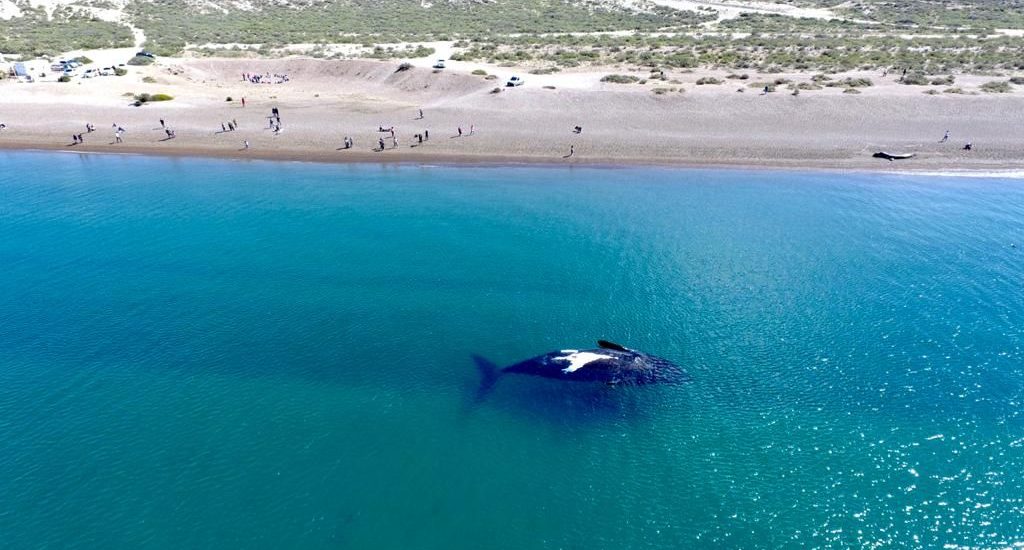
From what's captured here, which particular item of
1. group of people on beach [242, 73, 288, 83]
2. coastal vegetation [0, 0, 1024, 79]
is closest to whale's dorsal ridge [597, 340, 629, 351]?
coastal vegetation [0, 0, 1024, 79]

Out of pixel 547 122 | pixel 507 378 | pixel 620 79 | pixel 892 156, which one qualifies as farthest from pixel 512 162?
pixel 892 156

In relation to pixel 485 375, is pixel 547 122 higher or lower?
higher

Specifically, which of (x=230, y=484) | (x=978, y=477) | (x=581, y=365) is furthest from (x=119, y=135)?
(x=978, y=477)

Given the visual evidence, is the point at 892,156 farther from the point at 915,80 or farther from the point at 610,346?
the point at 610,346

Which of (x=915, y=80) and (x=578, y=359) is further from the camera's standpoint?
(x=915, y=80)

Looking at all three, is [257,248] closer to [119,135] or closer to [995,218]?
[119,135]

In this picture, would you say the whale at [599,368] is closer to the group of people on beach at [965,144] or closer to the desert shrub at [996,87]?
the group of people on beach at [965,144]

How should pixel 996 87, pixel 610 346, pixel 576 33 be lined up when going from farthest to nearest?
pixel 576 33
pixel 996 87
pixel 610 346
